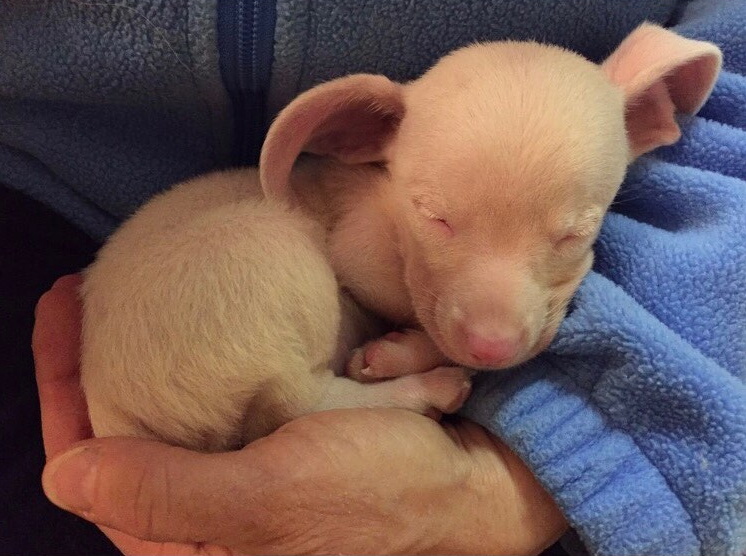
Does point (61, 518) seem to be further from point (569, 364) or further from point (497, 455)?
point (569, 364)

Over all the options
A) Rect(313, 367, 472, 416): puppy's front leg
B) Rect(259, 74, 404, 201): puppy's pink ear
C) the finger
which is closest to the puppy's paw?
Rect(313, 367, 472, 416): puppy's front leg

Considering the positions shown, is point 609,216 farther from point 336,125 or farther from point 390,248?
point 336,125

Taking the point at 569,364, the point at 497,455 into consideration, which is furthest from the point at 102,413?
the point at 569,364

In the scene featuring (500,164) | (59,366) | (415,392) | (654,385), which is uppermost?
(500,164)

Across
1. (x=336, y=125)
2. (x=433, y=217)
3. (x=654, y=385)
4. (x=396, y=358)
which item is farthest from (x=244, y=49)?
(x=654, y=385)

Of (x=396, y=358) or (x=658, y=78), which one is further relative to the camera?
(x=396, y=358)

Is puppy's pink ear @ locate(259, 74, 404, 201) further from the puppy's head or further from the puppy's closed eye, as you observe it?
the puppy's closed eye

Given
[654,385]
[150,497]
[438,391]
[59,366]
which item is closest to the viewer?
[150,497]

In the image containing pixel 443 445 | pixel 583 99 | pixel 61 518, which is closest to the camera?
pixel 583 99
